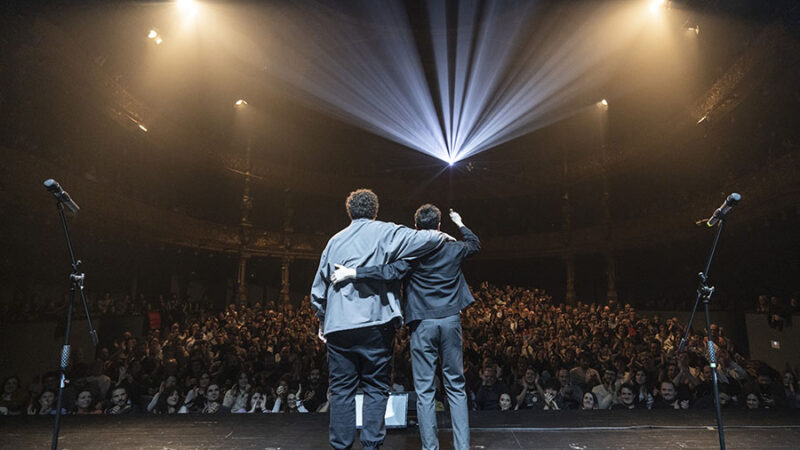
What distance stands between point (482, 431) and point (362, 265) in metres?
1.90

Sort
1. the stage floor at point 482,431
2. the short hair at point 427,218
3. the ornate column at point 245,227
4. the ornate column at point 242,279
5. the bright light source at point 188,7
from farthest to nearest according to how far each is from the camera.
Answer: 1. the ornate column at point 245,227
2. the ornate column at point 242,279
3. the bright light source at point 188,7
4. the stage floor at point 482,431
5. the short hair at point 427,218

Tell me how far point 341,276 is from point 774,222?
1303 cm

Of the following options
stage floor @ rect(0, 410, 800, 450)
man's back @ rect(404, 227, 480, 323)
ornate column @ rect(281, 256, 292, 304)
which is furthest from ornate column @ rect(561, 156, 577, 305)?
man's back @ rect(404, 227, 480, 323)

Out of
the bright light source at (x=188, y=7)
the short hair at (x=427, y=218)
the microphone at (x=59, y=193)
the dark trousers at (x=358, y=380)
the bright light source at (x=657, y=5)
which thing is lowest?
the dark trousers at (x=358, y=380)

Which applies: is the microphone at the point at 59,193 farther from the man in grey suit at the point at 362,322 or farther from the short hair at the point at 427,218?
the short hair at the point at 427,218

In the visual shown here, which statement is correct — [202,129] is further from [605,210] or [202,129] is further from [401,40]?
[605,210]

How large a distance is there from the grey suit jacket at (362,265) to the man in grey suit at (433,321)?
6 centimetres

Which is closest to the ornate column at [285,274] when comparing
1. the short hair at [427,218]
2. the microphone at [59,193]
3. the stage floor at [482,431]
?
the stage floor at [482,431]

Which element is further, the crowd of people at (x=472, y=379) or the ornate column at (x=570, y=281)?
the ornate column at (x=570, y=281)

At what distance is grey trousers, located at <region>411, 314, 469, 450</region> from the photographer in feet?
8.60

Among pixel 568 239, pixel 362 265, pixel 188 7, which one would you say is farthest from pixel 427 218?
pixel 568 239

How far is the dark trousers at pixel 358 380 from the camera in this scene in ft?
7.78

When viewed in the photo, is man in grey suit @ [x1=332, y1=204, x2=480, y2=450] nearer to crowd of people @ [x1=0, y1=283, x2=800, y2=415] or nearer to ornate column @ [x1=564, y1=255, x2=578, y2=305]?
crowd of people @ [x1=0, y1=283, x2=800, y2=415]

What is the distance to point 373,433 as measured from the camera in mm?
2373
